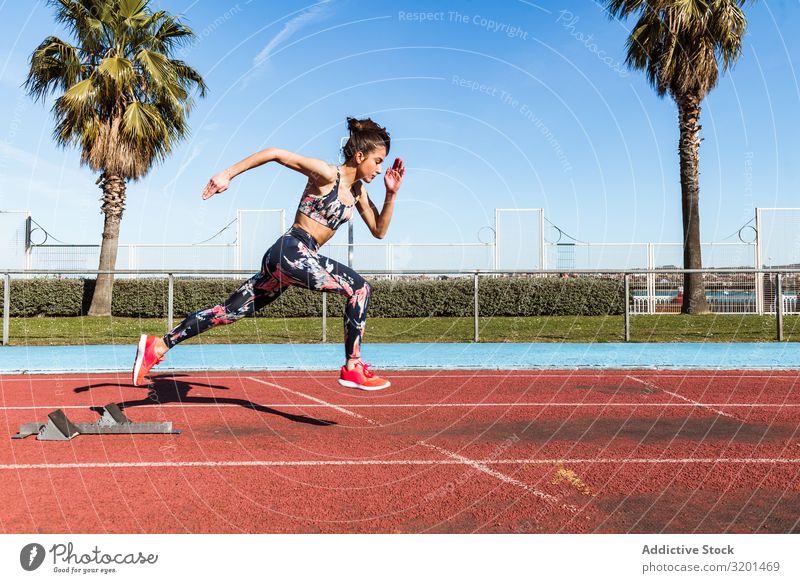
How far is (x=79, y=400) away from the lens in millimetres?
7215

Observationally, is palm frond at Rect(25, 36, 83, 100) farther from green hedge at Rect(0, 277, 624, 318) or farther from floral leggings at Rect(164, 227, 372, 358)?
floral leggings at Rect(164, 227, 372, 358)

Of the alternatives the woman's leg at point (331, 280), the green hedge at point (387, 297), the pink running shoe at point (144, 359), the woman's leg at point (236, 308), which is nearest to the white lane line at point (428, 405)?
the pink running shoe at point (144, 359)

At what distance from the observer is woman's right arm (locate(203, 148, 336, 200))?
422 centimetres

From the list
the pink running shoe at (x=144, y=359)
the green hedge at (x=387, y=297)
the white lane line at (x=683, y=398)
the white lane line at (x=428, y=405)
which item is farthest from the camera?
the green hedge at (x=387, y=297)

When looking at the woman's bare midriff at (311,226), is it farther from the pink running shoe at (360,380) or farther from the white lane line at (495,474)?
the white lane line at (495,474)

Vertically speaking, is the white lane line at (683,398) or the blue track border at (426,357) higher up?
the blue track border at (426,357)

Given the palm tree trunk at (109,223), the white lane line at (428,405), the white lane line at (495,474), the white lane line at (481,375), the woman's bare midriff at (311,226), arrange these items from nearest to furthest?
1. the white lane line at (495,474)
2. the woman's bare midriff at (311,226)
3. the white lane line at (428,405)
4. the white lane line at (481,375)
5. the palm tree trunk at (109,223)

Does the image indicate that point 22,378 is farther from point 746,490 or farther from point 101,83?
point 101,83

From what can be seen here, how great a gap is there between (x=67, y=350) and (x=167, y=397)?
6.13 meters

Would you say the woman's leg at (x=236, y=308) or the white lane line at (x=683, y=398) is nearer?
the woman's leg at (x=236, y=308)

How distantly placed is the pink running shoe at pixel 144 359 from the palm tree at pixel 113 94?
15164 millimetres

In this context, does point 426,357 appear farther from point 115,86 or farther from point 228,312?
point 115,86

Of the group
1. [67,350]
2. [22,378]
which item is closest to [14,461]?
[22,378]

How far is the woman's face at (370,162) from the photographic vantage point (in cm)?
484
